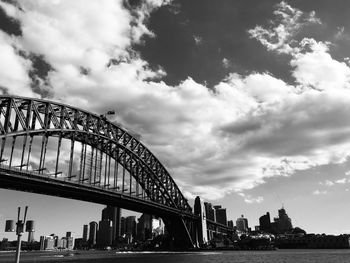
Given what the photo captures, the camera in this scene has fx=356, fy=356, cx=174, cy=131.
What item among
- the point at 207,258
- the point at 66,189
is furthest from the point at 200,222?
the point at 66,189

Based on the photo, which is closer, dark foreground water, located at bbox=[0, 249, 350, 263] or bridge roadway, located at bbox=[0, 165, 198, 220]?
bridge roadway, located at bbox=[0, 165, 198, 220]

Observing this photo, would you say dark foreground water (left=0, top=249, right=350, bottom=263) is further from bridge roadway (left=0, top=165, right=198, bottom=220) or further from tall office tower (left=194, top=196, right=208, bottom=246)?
tall office tower (left=194, top=196, right=208, bottom=246)

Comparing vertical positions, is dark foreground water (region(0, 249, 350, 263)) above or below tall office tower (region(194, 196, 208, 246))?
below

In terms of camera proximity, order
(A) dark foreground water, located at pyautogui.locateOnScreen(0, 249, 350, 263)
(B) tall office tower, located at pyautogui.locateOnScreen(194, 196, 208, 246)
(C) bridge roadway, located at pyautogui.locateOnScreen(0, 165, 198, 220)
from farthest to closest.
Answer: (B) tall office tower, located at pyautogui.locateOnScreen(194, 196, 208, 246) → (A) dark foreground water, located at pyautogui.locateOnScreen(0, 249, 350, 263) → (C) bridge roadway, located at pyautogui.locateOnScreen(0, 165, 198, 220)

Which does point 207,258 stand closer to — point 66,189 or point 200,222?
point 66,189

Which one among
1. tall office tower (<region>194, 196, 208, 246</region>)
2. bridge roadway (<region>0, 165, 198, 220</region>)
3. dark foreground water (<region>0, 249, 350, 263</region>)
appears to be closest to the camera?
bridge roadway (<region>0, 165, 198, 220</region>)

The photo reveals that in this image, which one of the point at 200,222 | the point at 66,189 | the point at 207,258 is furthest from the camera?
the point at 200,222

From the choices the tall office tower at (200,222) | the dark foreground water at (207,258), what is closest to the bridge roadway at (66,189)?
the dark foreground water at (207,258)

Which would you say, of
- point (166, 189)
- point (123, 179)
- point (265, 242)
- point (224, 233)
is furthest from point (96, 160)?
point (224, 233)

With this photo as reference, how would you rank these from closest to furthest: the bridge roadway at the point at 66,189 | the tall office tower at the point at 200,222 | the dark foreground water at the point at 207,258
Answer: the bridge roadway at the point at 66,189 < the dark foreground water at the point at 207,258 < the tall office tower at the point at 200,222

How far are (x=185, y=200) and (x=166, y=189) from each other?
53.6 feet

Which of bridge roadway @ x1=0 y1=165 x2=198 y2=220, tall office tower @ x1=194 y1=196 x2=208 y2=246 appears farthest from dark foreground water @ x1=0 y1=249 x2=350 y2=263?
tall office tower @ x1=194 y1=196 x2=208 y2=246

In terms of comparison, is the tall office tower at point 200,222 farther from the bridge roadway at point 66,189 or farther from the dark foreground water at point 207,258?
the bridge roadway at point 66,189

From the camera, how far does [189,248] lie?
10569 cm
